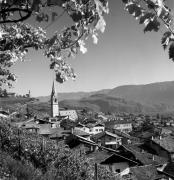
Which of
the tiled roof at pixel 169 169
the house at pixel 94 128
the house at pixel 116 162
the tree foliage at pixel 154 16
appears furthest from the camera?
the house at pixel 94 128

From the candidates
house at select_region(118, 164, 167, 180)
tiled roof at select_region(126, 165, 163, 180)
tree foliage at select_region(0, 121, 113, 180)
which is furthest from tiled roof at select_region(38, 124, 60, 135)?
tree foliage at select_region(0, 121, 113, 180)

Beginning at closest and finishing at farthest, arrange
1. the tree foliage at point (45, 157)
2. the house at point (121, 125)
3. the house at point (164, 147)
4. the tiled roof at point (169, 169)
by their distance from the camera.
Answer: the tree foliage at point (45, 157)
the tiled roof at point (169, 169)
the house at point (164, 147)
the house at point (121, 125)

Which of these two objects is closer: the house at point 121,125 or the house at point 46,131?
the house at point 46,131

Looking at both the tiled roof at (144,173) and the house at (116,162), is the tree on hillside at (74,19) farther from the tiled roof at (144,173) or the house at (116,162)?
the house at (116,162)

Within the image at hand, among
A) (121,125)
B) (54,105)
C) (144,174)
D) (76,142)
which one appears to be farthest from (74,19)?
(54,105)

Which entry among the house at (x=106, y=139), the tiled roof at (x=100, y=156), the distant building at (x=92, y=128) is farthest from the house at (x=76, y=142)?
the distant building at (x=92, y=128)

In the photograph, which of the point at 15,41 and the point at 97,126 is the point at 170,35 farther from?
the point at 97,126

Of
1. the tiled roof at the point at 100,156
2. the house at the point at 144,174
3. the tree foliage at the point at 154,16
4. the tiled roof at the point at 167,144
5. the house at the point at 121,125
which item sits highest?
the tree foliage at the point at 154,16

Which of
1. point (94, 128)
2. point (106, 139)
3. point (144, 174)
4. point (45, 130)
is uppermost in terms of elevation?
point (45, 130)

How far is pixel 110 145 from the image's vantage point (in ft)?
217

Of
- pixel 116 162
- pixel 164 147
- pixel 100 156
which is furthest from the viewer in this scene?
pixel 164 147

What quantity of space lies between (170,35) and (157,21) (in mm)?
249

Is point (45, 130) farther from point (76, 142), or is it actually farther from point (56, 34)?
point (56, 34)

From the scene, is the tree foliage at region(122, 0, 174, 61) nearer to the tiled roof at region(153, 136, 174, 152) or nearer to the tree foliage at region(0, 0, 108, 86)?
the tree foliage at region(0, 0, 108, 86)
